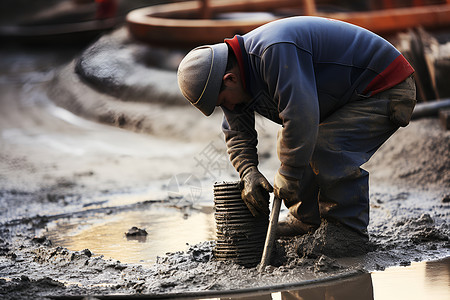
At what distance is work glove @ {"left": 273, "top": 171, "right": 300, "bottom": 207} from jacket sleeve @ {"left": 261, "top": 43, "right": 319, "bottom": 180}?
0.35 feet

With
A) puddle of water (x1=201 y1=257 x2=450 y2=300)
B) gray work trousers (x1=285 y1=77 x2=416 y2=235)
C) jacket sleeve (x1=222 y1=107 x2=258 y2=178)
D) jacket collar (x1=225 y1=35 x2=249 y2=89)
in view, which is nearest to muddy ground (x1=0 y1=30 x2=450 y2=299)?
puddle of water (x1=201 y1=257 x2=450 y2=300)

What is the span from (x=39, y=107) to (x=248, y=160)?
265 inches

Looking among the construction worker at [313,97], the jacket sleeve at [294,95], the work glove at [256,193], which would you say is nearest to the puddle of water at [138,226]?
the work glove at [256,193]

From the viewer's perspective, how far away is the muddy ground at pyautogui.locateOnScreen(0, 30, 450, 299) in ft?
10.5

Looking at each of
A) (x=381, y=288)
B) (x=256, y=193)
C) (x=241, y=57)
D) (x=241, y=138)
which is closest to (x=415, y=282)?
(x=381, y=288)

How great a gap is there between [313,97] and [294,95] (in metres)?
0.11

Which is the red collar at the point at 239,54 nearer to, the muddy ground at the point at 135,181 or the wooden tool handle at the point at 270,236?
the wooden tool handle at the point at 270,236

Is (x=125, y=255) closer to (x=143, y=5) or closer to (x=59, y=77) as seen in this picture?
(x=59, y=77)

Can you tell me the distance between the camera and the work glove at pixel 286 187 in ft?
10.3

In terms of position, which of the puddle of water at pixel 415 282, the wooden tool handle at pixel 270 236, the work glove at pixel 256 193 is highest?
the work glove at pixel 256 193

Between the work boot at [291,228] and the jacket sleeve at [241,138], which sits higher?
the jacket sleeve at [241,138]

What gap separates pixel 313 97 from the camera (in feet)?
9.78

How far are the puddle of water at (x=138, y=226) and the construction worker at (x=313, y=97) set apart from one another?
770 mm

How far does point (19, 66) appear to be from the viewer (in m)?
13.6
